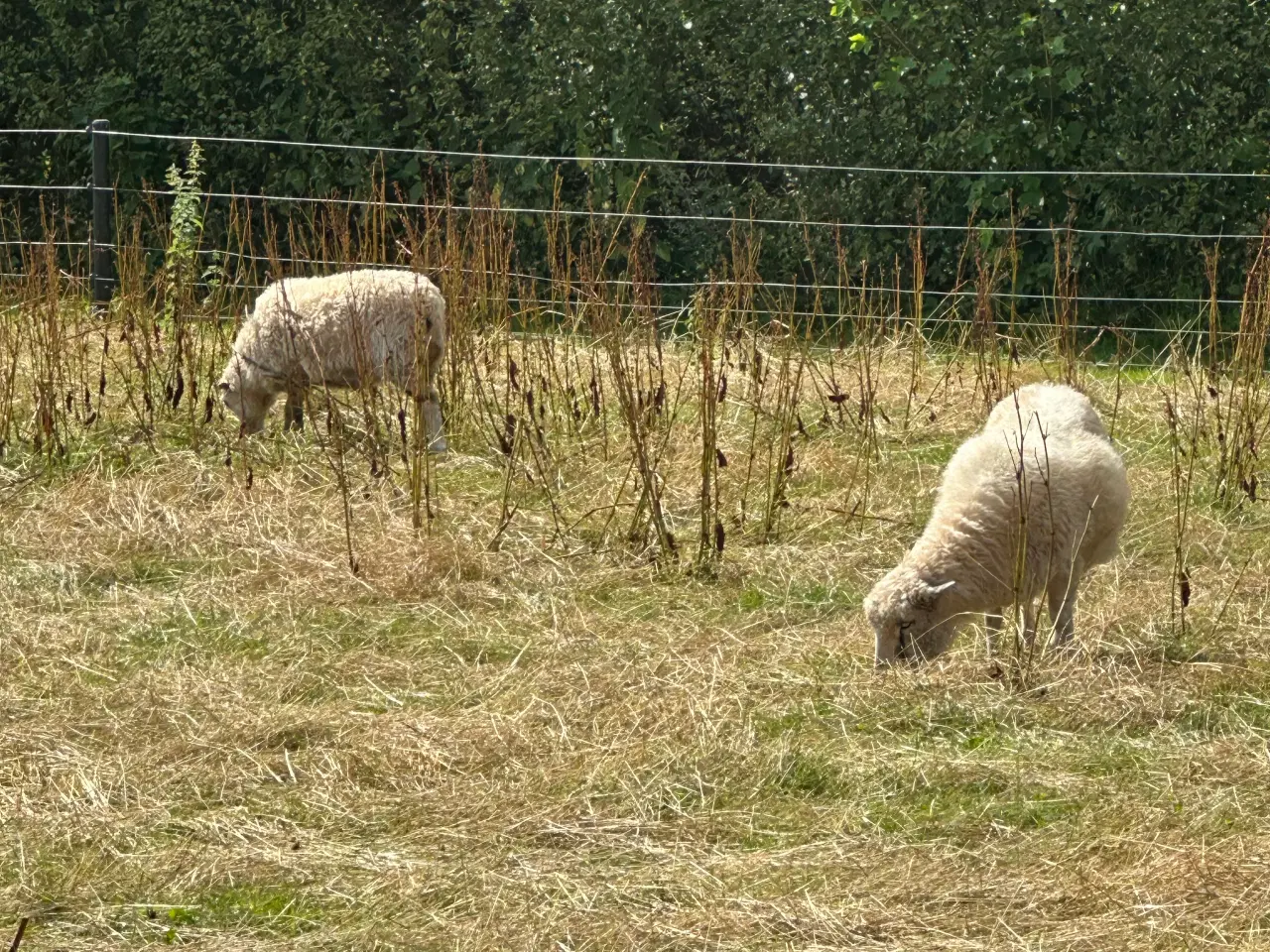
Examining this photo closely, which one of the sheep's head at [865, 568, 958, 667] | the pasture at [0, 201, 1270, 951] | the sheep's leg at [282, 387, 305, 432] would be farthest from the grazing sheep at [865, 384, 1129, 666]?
the sheep's leg at [282, 387, 305, 432]

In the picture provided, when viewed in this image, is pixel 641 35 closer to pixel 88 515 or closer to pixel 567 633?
pixel 88 515

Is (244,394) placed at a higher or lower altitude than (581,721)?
higher

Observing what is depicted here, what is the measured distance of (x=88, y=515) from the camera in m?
6.72

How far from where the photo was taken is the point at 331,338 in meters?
7.65

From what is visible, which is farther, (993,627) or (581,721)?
(993,627)

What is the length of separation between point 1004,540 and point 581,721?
4.42ft

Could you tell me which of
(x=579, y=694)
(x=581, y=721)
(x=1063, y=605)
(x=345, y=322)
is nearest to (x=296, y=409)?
(x=345, y=322)

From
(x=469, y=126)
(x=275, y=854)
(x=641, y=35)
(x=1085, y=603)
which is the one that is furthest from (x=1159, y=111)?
(x=275, y=854)

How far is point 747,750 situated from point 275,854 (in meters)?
1.22

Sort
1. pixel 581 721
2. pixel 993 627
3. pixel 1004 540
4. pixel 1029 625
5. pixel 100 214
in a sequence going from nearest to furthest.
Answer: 1. pixel 581 721
2. pixel 1029 625
3. pixel 1004 540
4. pixel 993 627
5. pixel 100 214

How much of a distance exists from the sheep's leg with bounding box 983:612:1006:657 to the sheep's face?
11.4ft

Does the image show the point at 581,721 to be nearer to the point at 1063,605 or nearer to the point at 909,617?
the point at 909,617

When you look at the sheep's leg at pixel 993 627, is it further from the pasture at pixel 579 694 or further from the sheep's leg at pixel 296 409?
the sheep's leg at pixel 296 409

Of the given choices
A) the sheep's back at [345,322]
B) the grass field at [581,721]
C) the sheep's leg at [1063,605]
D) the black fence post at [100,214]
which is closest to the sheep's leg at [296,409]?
the sheep's back at [345,322]
